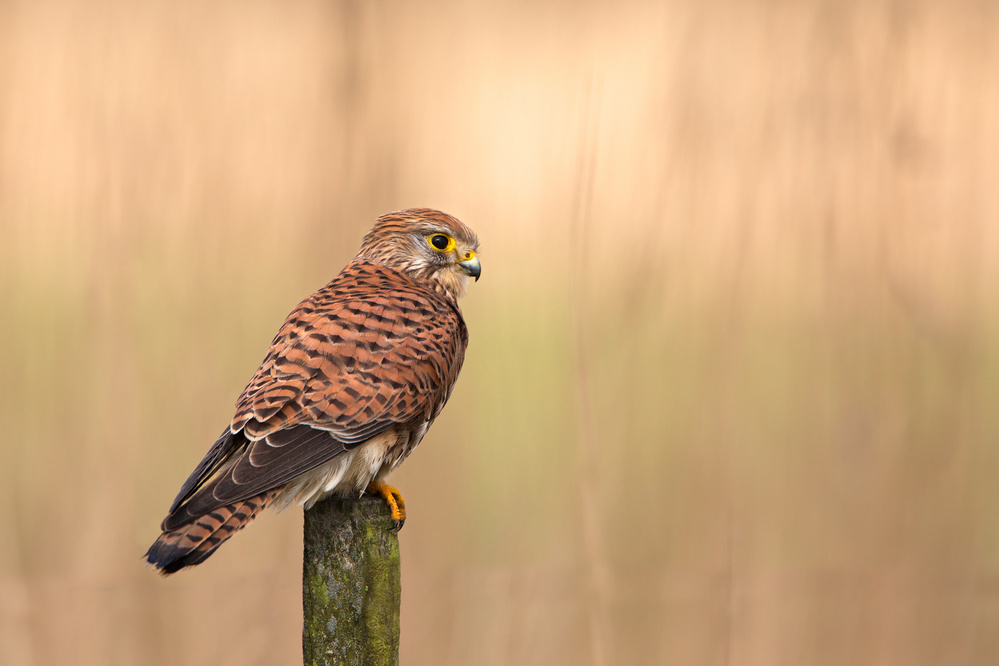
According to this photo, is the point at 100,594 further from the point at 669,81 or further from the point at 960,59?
the point at 960,59

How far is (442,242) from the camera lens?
8.20 feet

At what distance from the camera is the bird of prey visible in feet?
5.73

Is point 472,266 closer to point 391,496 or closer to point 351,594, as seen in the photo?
point 391,496

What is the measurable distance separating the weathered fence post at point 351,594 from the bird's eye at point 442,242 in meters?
0.85

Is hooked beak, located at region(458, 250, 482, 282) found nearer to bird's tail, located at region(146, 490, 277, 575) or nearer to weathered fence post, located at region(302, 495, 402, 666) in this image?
weathered fence post, located at region(302, 495, 402, 666)

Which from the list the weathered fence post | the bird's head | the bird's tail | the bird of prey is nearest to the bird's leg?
the bird of prey

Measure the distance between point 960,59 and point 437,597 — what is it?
97.2 inches

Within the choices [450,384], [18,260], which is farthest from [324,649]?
[18,260]

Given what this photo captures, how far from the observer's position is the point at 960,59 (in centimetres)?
305

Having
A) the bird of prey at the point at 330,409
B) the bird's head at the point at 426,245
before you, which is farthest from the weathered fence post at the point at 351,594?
the bird's head at the point at 426,245

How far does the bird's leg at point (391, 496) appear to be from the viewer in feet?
6.95

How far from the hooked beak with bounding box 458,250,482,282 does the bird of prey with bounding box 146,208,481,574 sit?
15cm

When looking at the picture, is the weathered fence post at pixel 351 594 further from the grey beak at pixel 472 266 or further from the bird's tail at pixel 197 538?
the grey beak at pixel 472 266

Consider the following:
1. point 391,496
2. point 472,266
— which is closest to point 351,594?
point 391,496
